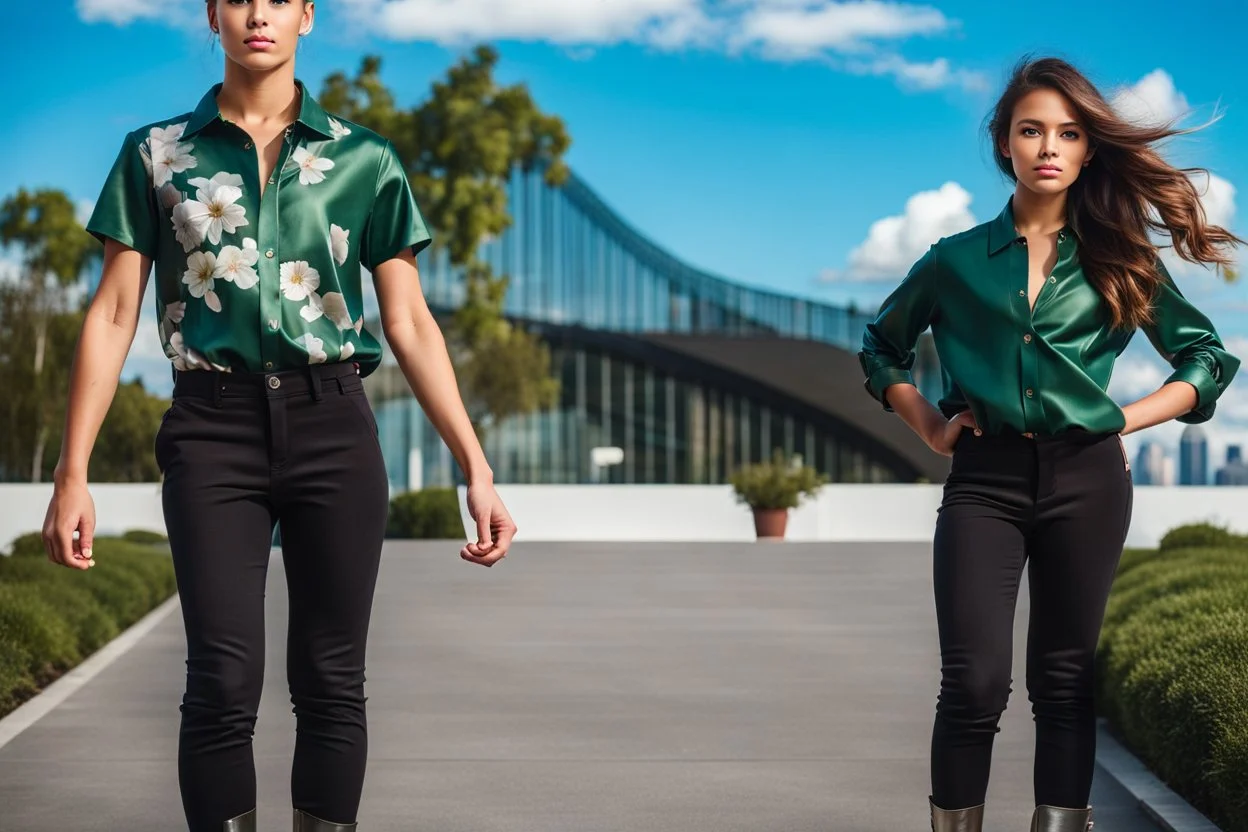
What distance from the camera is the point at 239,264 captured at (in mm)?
3531

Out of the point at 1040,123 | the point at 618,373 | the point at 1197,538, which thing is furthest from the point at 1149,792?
the point at 618,373

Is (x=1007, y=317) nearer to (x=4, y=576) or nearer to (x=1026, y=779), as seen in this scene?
(x=1026, y=779)

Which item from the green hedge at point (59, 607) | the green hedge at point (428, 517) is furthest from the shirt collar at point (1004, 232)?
the green hedge at point (428, 517)

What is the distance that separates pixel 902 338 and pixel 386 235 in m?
1.32

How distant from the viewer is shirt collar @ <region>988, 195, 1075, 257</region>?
13.3ft

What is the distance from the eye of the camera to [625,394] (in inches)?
2258

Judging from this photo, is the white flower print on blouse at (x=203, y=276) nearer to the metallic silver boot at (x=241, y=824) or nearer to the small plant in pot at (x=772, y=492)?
the metallic silver boot at (x=241, y=824)

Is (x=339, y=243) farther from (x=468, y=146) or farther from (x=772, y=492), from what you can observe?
(x=468, y=146)

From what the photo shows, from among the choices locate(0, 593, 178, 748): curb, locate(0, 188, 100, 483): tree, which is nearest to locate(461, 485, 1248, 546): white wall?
locate(0, 188, 100, 483): tree

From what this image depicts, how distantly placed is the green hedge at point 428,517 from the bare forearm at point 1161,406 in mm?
22284

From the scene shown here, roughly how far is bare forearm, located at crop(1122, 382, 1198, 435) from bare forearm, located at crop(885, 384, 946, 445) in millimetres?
418

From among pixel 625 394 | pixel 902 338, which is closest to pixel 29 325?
pixel 625 394

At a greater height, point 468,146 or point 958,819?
point 468,146

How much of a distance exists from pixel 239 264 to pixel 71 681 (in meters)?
5.90
